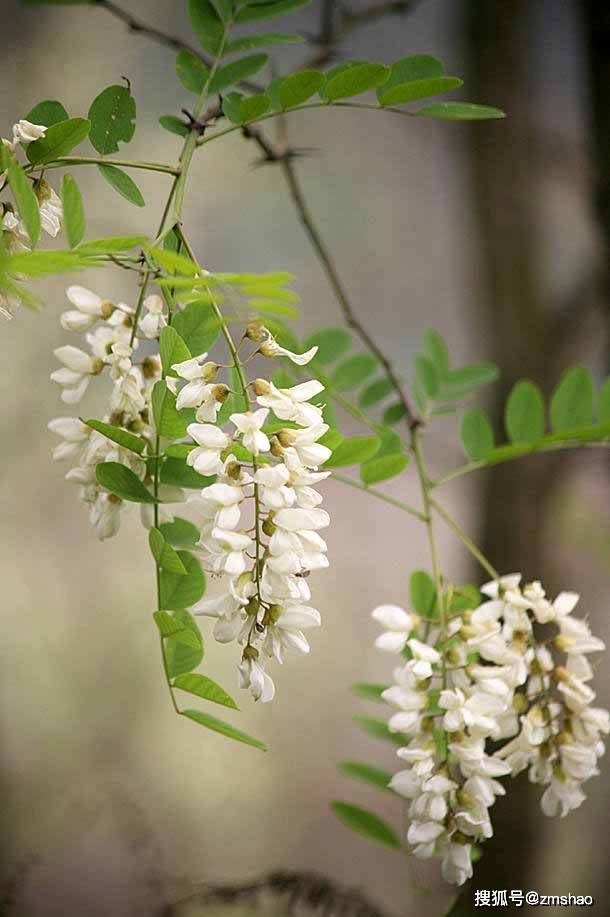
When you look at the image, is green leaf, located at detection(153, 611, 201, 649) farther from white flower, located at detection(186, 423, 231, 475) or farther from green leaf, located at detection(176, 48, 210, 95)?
green leaf, located at detection(176, 48, 210, 95)

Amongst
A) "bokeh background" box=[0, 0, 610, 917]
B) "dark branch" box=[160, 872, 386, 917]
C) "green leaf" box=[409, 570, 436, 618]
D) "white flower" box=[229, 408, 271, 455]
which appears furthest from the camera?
"bokeh background" box=[0, 0, 610, 917]

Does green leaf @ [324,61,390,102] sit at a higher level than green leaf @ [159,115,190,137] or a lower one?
lower

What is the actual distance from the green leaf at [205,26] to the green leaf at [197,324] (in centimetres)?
22

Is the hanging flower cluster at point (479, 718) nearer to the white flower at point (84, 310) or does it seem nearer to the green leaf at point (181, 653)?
the green leaf at point (181, 653)

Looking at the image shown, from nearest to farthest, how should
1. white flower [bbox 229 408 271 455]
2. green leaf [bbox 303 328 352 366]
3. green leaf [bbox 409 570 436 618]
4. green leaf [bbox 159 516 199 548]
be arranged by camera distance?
white flower [bbox 229 408 271 455]
green leaf [bbox 159 516 199 548]
green leaf [bbox 409 570 436 618]
green leaf [bbox 303 328 352 366]

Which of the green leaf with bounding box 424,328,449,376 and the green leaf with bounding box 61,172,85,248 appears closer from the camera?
the green leaf with bounding box 61,172,85,248

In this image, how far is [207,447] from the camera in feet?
1.18

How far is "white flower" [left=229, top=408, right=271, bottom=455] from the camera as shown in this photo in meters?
0.35

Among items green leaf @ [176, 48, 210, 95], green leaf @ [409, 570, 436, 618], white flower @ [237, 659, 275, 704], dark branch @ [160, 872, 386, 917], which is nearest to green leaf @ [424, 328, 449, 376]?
green leaf @ [409, 570, 436, 618]

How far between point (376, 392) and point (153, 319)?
32 cm

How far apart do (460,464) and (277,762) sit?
1.76ft

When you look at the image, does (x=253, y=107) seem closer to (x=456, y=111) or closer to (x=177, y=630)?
(x=456, y=111)

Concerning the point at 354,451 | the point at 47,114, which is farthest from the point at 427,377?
the point at 47,114

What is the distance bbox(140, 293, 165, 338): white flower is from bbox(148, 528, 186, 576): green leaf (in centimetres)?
10
